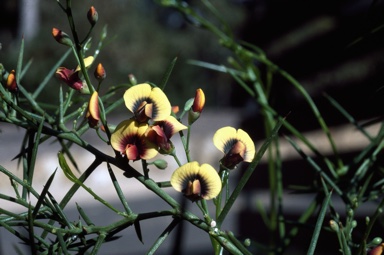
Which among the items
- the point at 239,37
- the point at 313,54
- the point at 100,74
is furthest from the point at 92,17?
the point at 239,37

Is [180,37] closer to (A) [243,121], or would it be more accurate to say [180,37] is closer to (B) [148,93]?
(A) [243,121]

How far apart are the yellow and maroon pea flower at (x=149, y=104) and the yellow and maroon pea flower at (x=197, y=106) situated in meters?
0.02

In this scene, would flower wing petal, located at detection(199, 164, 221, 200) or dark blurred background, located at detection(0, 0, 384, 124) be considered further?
dark blurred background, located at detection(0, 0, 384, 124)

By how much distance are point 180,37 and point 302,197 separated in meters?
10.2

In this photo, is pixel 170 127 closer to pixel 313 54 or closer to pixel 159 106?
pixel 159 106

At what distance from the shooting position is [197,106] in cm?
21

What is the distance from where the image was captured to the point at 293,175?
4.19 feet

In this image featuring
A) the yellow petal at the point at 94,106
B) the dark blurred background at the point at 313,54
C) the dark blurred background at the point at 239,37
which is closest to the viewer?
the yellow petal at the point at 94,106

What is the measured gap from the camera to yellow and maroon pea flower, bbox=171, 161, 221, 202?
186 mm

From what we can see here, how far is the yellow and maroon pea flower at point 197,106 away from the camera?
0.67 ft

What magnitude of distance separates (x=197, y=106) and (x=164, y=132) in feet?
0.06

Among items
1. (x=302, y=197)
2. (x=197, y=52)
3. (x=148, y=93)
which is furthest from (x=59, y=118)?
(x=197, y=52)

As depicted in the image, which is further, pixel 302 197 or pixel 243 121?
pixel 243 121

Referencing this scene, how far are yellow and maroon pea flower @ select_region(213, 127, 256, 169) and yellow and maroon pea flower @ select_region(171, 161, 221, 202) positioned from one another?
0.01 metres
